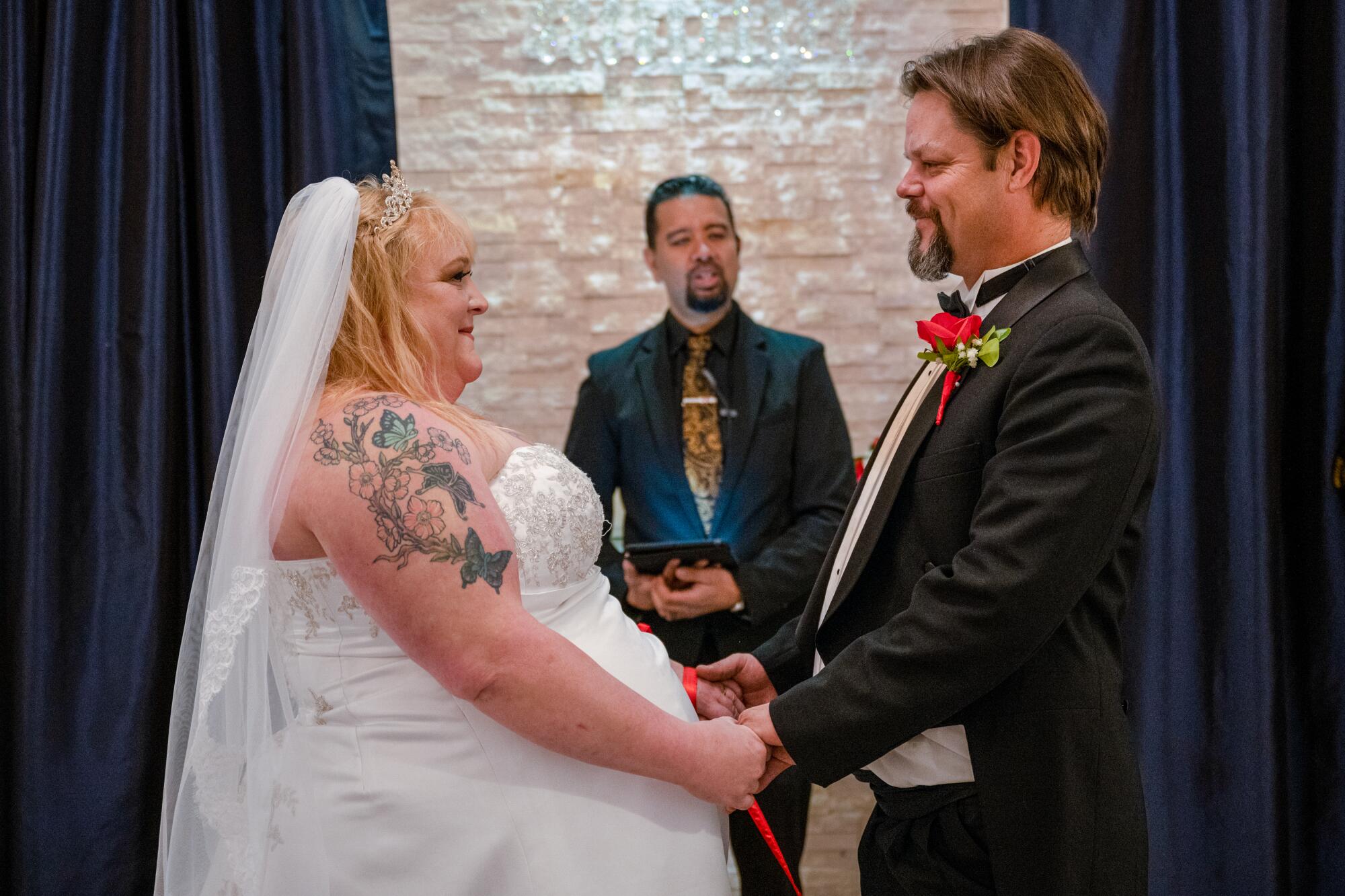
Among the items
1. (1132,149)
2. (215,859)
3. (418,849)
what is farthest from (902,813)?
(1132,149)

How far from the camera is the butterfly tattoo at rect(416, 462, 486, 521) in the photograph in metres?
1.53

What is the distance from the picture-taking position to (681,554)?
8.68 feet

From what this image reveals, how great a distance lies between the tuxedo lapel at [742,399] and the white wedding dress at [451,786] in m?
1.08

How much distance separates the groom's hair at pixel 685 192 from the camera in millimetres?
2836

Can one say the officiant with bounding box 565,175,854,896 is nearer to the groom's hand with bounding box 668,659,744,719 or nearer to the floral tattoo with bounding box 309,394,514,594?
the groom's hand with bounding box 668,659,744,719

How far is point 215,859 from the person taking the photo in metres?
1.67

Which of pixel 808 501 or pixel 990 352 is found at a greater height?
pixel 990 352

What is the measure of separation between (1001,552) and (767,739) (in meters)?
0.46

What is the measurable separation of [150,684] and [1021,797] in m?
2.09

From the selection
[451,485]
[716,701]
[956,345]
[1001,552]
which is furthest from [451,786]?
[956,345]

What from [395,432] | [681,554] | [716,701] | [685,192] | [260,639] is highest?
[685,192]

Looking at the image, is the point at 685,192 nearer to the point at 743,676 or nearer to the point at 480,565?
the point at 743,676

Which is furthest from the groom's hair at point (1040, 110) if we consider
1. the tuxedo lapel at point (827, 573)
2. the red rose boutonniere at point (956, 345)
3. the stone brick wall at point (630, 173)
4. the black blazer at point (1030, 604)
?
the stone brick wall at point (630, 173)

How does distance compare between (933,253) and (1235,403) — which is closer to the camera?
(933,253)
